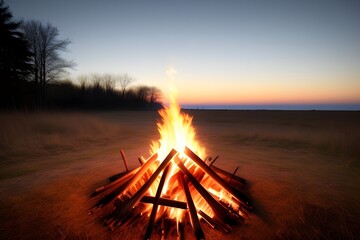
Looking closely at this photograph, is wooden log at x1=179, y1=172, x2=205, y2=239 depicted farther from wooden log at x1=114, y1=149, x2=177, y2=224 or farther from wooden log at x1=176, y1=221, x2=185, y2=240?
wooden log at x1=114, y1=149, x2=177, y2=224

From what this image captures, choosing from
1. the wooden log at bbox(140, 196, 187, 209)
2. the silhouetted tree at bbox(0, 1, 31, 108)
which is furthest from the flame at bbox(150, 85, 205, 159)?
the silhouetted tree at bbox(0, 1, 31, 108)

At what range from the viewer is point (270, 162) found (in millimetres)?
6859

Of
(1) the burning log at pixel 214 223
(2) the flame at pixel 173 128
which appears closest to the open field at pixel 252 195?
(1) the burning log at pixel 214 223

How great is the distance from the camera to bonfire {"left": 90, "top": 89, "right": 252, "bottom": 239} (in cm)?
288

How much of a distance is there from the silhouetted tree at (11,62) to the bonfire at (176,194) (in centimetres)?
2034

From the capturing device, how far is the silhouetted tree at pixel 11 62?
18641 millimetres

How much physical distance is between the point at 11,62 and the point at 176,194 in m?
23.1

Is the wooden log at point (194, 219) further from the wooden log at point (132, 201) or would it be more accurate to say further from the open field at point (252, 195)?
the wooden log at point (132, 201)

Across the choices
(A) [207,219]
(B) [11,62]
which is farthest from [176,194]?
(B) [11,62]

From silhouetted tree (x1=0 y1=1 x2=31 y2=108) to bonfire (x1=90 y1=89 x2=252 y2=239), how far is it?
20337 mm

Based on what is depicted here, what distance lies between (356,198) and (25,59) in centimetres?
2594

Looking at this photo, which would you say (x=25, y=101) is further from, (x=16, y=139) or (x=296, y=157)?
(x=296, y=157)

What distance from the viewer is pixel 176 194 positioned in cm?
330

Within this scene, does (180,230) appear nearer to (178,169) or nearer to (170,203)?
(170,203)
